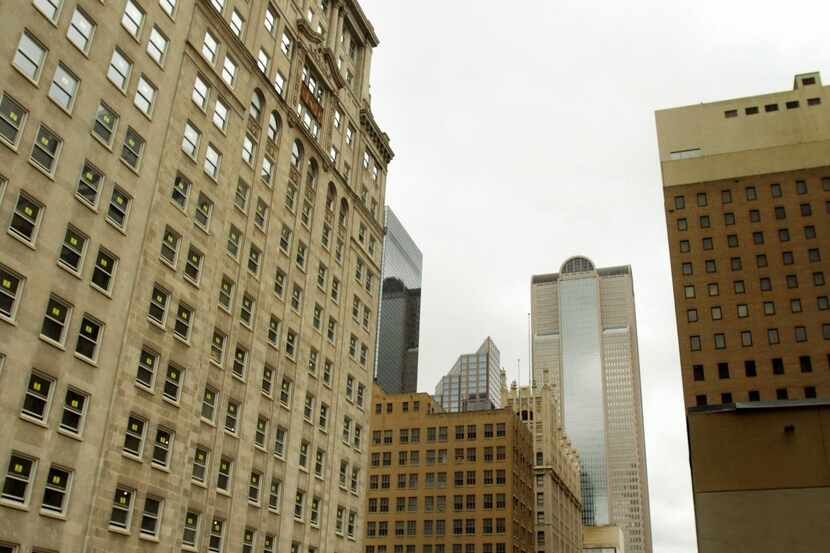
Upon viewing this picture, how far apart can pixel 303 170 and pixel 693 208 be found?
57494mm

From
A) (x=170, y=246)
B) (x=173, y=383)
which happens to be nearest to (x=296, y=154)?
(x=170, y=246)

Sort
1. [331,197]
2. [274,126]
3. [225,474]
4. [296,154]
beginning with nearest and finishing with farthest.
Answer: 1. [225,474]
2. [274,126]
3. [296,154]
4. [331,197]

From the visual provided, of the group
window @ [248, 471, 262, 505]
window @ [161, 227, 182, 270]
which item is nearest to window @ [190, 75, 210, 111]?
window @ [161, 227, 182, 270]

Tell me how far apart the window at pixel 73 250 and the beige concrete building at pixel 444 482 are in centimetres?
9650

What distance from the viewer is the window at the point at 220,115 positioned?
51656 millimetres

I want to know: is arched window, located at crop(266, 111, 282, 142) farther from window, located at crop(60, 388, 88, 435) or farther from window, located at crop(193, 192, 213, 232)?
window, located at crop(60, 388, 88, 435)

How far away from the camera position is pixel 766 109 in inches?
3991

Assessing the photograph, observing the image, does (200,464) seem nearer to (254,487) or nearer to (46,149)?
(254,487)

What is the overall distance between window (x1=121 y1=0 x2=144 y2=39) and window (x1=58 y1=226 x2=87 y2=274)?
1268cm

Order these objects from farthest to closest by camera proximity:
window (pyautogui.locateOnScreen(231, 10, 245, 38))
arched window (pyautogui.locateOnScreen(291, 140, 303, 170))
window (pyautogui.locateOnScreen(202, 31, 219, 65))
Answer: arched window (pyautogui.locateOnScreen(291, 140, 303, 170))
window (pyautogui.locateOnScreen(231, 10, 245, 38))
window (pyautogui.locateOnScreen(202, 31, 219, 65))

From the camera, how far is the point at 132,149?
42.9 metres

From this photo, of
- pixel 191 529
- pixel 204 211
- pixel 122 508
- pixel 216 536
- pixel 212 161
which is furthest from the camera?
pixel 212 161

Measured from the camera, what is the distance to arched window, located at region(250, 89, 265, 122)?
56.2 m

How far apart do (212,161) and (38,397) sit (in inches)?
815
